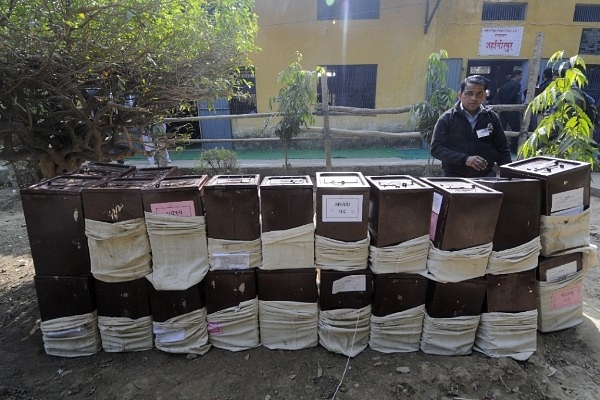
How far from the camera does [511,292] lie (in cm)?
219

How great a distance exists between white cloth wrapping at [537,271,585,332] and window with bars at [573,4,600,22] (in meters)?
10.00

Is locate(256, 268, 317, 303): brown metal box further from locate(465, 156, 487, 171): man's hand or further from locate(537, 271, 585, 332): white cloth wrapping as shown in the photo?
locate(465, 156, 487, 171): man's hand

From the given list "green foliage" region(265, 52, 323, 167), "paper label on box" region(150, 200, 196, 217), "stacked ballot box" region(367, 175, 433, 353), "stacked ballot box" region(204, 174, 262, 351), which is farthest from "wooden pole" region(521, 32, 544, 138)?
"paper label on box" region(150, 200, 196, 217)

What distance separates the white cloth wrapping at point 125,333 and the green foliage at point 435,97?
4.99 meters

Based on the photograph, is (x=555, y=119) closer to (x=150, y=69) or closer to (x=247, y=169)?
Result: (x=150, y=69)

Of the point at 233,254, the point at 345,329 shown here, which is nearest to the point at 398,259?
the point at 345,329

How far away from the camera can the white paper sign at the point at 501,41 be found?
9.03 meters

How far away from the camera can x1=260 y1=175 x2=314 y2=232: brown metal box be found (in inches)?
81.0

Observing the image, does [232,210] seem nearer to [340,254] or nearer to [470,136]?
[340,254]

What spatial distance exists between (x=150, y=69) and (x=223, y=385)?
231 cm

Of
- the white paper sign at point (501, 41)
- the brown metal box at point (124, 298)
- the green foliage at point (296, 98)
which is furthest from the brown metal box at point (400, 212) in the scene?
the white paper sign at point (501, 41)

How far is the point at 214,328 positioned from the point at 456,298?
1.51 meters

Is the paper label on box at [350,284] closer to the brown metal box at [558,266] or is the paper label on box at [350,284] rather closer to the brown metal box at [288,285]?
the brown metal box at [288,285]

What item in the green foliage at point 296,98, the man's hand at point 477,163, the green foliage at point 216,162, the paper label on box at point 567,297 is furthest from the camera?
the green foliage at point 216,162
